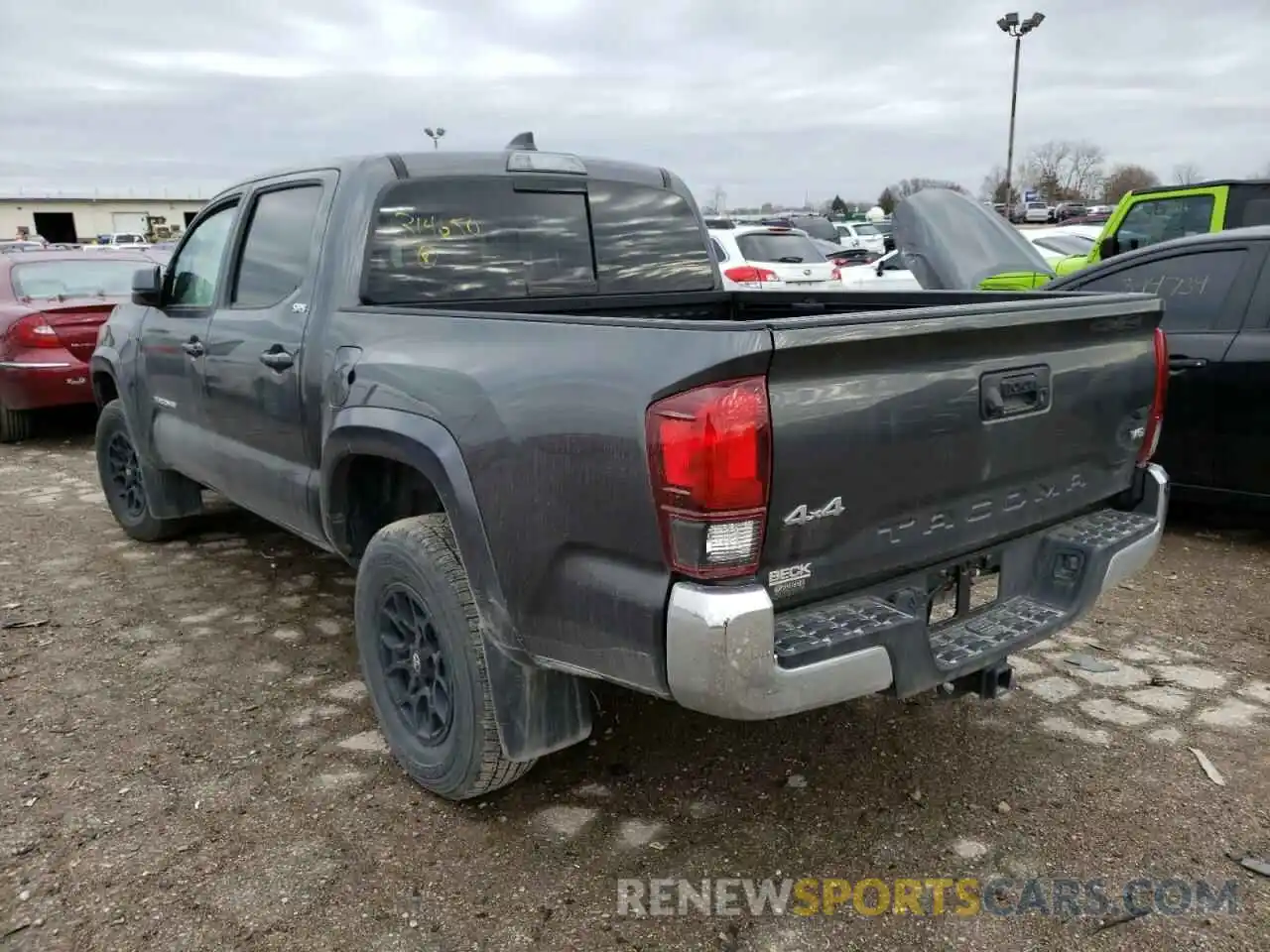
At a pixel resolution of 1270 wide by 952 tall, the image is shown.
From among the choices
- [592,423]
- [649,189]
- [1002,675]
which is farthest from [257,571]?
[1002,675]

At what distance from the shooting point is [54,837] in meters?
2.86

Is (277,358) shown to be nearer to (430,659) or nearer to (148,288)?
(430,659)

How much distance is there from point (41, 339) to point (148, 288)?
4459 mm

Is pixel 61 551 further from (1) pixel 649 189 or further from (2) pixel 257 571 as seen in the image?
(1) pixel 649 189

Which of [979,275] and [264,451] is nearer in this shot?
[264,451]

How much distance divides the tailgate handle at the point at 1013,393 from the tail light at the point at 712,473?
2.38ft

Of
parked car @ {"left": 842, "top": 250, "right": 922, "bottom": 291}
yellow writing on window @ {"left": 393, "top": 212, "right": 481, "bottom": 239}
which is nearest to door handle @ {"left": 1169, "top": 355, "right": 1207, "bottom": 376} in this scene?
yellow writing on window @ {"left": 393, "top": 212, "right": 481, "bottom": 239}

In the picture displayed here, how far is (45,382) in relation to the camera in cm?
824

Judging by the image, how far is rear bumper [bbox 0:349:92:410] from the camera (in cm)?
822

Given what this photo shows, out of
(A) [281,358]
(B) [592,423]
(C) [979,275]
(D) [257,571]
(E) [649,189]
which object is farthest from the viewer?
(C) [979,275]

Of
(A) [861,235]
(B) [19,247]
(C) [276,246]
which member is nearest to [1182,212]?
(C) [276,246]

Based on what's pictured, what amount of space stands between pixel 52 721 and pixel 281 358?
5.00 ft

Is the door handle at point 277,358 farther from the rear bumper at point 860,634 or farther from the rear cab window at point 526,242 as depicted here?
the rear bumper at point 860,634

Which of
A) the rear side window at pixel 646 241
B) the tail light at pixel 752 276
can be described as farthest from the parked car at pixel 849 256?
the rear side window at pixel 646 241
